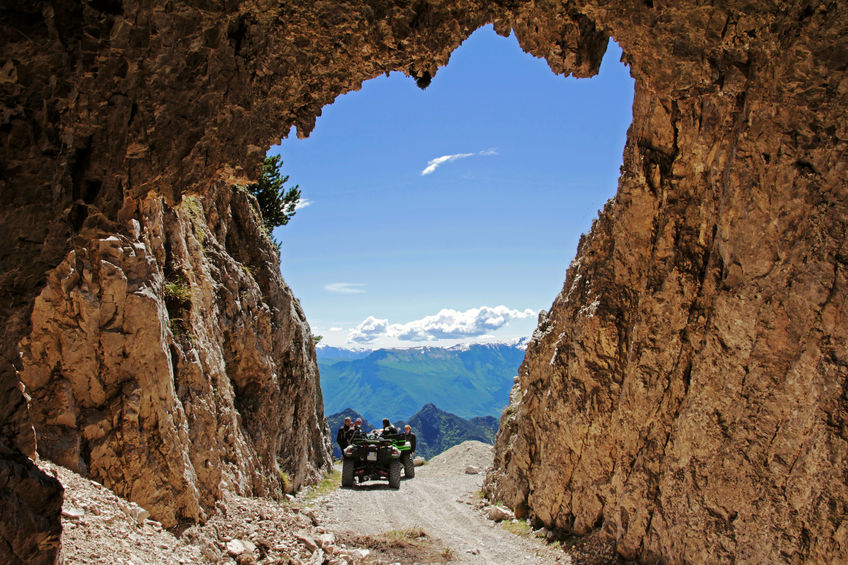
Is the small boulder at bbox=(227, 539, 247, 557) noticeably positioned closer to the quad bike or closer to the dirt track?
the dirt track

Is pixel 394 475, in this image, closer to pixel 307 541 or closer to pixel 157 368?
pixel 307 541

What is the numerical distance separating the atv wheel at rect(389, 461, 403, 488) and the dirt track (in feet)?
0.79

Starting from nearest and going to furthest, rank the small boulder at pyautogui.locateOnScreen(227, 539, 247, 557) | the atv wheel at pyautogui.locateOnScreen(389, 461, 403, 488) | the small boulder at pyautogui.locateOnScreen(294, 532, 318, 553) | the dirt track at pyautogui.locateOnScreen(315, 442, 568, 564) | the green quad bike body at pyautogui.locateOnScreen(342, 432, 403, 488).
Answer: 1. the small boulder at pyautogui.locateOnScreen(227, 539, 247, 557)
2. the small boulder at pyautogui.locateOnScreen(294, 532, 318, 553)
3. the dirt track at pyautogui.locateOnScreen(315, 442, 568, 564)
4. the atv wheel at pyautogui.locateOnScreen(389, 461, 403, 488)
5. the green quad bike body at pyautogui.locateOnScreen(342, 432, 403, 488)

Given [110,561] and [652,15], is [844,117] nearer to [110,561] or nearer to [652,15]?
[652,15]

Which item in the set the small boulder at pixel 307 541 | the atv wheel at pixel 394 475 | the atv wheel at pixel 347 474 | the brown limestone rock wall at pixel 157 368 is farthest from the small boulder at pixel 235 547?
the atv wheel at pixel 394 475

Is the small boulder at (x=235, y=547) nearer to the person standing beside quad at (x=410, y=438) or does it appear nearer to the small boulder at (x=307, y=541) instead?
the small boulder at (x=307, y=541)

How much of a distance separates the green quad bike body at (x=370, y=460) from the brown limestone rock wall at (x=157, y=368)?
12.1 feet

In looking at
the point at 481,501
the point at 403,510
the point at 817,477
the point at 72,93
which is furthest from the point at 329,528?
the point at 72,93

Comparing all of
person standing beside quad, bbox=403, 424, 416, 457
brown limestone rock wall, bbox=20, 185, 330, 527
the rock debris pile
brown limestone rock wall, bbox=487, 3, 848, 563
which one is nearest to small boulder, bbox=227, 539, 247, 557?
the rock debris pile

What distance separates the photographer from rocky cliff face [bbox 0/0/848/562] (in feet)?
16.2

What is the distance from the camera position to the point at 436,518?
14.6 meters

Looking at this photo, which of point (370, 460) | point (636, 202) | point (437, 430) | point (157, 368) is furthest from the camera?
point (437, 430)

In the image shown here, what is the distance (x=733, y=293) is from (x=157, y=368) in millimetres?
9837

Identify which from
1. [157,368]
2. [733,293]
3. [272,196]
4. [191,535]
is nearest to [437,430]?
[272,196]
